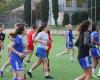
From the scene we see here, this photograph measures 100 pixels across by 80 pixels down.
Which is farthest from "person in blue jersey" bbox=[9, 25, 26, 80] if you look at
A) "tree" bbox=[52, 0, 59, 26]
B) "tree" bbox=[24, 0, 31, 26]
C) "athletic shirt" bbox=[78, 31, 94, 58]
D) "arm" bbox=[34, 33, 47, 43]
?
Result: "tree" bbox=[52, 0, 59, 26]

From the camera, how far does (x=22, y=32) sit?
11070mm

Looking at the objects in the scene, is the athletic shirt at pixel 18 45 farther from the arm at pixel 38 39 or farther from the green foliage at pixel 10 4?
the green foliage at pixel 10 4

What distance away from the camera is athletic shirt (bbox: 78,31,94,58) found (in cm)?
1067

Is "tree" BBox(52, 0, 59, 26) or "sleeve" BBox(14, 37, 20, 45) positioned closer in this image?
"sleeve" BBox(14, 37, 20, 45)

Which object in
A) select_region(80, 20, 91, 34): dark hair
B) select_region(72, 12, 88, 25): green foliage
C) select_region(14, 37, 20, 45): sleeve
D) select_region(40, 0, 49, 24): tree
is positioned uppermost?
select_region(80, 20, 91, 34): dark hair

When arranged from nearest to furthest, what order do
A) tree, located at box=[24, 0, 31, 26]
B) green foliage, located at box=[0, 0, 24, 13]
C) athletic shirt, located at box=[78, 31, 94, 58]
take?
athletic shirt, located at box=[78, 31, 94, 58] < tree, located at box=[24, 0, 31, 26] < green foliage, located at box=[0, 0, 24, 13]

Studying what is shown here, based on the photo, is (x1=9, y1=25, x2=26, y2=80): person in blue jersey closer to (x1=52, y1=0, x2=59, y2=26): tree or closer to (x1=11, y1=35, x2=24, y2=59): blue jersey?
(x1=11, y1=35, x2=24, y2=59): blue jersey

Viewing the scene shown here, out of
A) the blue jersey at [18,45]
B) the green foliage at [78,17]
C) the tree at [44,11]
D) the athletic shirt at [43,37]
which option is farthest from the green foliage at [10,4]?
the blue jersey at [18,45]

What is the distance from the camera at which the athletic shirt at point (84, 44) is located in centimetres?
1067

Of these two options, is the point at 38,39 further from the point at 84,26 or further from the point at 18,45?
the point at 84,26

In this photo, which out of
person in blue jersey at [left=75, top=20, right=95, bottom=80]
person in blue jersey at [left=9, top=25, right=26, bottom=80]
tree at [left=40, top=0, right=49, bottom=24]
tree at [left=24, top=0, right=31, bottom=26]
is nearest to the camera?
person in blue jersey at [left=75, top=20, right=95, bottom=80]

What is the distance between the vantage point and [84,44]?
1073 cm

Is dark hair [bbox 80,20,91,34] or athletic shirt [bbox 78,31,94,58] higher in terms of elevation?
dark hair [bbox 80,20,91,34]

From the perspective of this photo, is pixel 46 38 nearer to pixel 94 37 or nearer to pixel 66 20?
pixel 94 37
